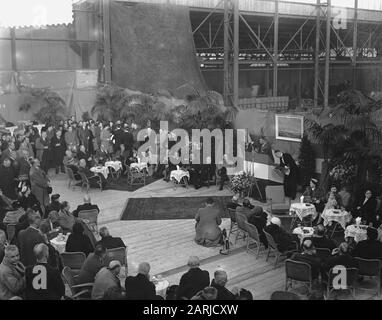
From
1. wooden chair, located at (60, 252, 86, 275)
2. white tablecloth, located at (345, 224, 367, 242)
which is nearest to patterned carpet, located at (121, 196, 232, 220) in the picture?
white tablecloth, located at (345, 224, 367, 242)

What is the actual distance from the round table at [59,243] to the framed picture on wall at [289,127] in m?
7.94

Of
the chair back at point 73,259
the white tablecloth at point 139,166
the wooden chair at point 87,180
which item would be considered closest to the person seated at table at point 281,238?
the chair back at point 73,259

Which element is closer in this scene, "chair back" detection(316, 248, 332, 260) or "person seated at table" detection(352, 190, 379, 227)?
"chair back" detection(316, 248, 332, 260)

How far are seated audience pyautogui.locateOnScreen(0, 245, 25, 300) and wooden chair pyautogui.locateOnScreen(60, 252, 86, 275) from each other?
4.45ft

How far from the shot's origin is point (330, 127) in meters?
11.7

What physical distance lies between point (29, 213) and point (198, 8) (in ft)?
64.9

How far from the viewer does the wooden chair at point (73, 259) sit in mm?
7410

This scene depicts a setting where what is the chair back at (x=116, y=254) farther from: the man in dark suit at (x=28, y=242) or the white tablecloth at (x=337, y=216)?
the white tablecloth at (x=337, y=216)

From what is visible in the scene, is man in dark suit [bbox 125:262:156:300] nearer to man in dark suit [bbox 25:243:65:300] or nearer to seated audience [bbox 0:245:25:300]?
man in dark suit [bbox 25:243:65:300]

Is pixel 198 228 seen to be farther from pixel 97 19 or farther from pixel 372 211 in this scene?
pixel 97 19

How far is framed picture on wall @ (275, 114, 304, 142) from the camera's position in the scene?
14258 millimetres

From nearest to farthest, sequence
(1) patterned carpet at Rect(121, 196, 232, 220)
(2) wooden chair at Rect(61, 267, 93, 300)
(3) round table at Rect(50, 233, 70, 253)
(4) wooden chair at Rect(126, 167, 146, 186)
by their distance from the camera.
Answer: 1. (2) wooden chair at Rect(61, 267, 93, 300)
2. (3) round table at Rect(50, 233, 70, 253)
3. (1) patterned carpet at Rect(121, 196, 232, 220)
4. (4) wooden chair at Rect(126, 167, 146, 186)

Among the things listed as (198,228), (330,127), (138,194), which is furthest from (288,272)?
(138,194)

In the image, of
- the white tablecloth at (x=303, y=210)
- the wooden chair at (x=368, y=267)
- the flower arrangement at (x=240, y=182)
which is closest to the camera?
the wooden chair at (x=368, y=267)
